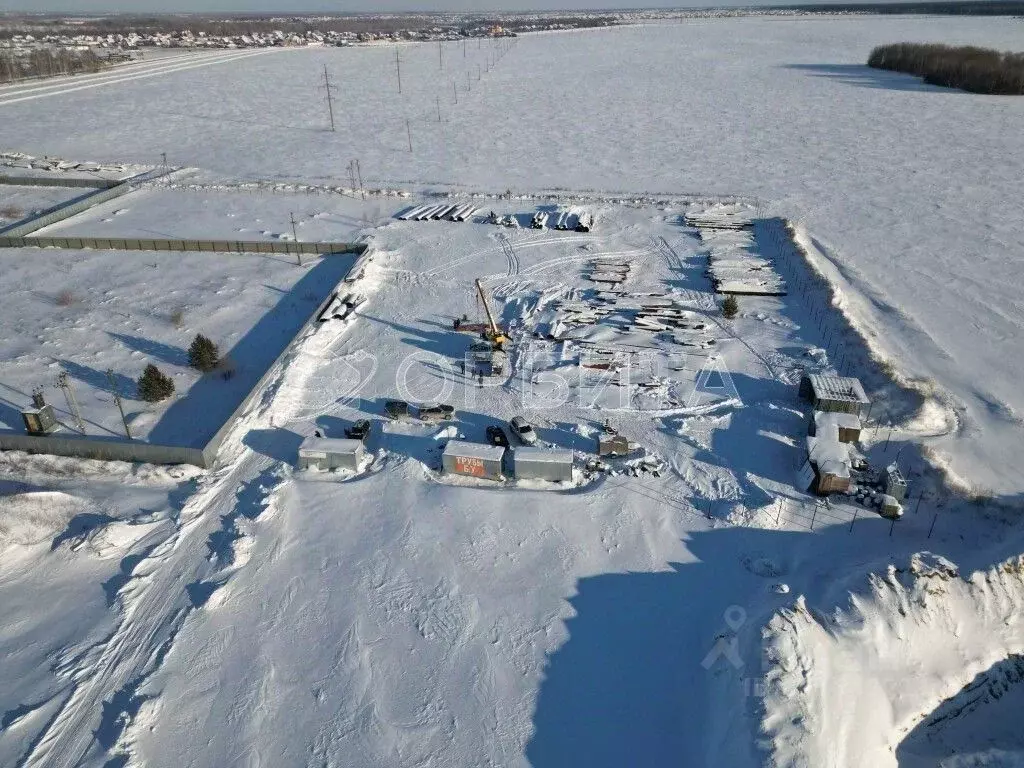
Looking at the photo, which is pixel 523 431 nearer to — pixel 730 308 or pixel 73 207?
pixel 730 308

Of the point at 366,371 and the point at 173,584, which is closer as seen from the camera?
the point at 173,584

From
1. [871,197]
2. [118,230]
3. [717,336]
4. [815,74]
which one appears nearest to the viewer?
[717,336]

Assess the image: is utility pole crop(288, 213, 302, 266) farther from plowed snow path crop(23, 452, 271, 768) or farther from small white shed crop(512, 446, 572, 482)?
small white shed crop(512, 446, 572, 482)

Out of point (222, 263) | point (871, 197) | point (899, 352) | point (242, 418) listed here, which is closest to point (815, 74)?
point (871, 197)

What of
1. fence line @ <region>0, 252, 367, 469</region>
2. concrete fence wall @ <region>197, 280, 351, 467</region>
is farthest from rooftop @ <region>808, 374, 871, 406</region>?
fence line @ <region>0, 252, 367, 469</region>

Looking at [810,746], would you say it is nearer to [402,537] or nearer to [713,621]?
[713,621]

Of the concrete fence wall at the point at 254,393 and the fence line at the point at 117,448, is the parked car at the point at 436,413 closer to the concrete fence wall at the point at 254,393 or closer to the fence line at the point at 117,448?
the concrete fence wall at the point at 254,393
